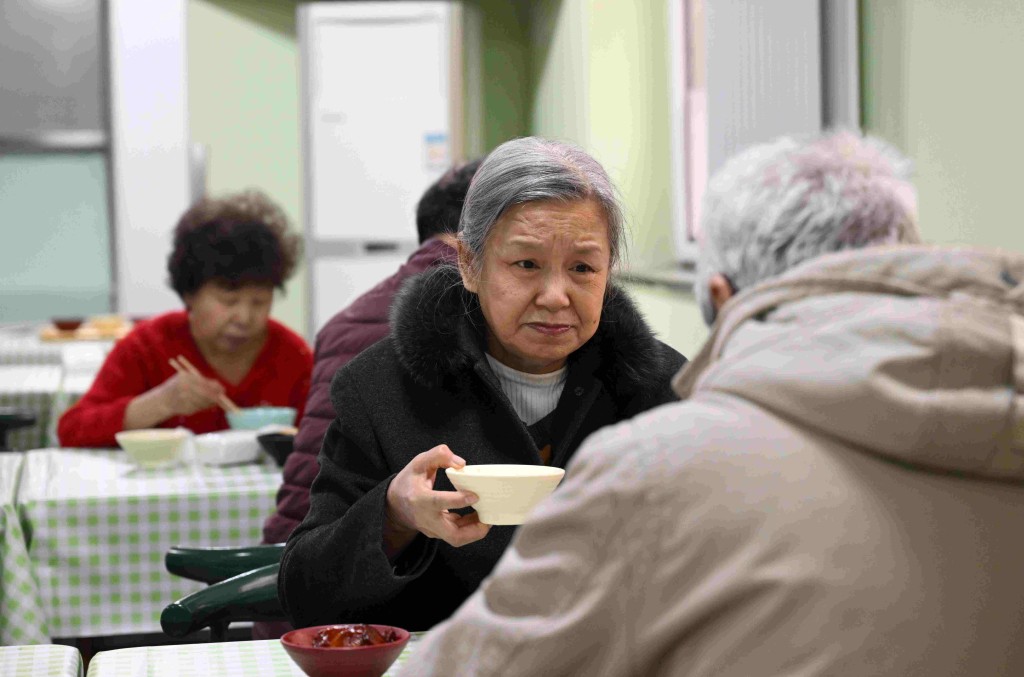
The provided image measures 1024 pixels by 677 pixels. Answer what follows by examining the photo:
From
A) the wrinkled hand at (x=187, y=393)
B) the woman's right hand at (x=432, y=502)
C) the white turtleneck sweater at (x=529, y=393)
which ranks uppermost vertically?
the white turtleneck sweater at (x=529, y=393)

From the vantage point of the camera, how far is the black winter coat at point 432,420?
1504 millimetres

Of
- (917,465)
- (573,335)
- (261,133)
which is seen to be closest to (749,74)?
(573,335)

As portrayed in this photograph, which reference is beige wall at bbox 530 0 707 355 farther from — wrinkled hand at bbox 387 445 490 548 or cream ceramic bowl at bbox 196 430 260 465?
wrinkled hand at bbox 387 445 490 548

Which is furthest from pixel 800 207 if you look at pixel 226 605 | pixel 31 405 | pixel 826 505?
pixel 31 405

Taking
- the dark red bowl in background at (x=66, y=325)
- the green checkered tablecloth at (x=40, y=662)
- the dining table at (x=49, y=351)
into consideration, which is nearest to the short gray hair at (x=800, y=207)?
the green checkered tablecloth at (x=40, y=662)

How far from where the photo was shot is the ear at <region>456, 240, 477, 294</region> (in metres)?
1.55

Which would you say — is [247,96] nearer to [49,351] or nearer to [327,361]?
[49,351]

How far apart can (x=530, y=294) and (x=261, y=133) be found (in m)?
5.05

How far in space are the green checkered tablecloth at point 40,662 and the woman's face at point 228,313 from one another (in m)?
1.47

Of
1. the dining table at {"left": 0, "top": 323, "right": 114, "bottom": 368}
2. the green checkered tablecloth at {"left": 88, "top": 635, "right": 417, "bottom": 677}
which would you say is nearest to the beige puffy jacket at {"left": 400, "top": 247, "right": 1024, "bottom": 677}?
the green checkered tablecloth at {"left": 88, "top": 635, "right": 417, "bottom": 677}

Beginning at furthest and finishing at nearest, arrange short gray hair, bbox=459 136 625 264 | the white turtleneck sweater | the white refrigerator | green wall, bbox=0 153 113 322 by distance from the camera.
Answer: green wall, bbox=0 153 113 322 < the white refrigerator < the white turtleneck sweater < short gray hair, bbox=459 136 625 264

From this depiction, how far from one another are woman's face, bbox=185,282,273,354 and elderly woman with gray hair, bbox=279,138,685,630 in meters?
1.33

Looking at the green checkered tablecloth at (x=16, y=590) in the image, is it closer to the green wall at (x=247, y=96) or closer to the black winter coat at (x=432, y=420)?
the black winter coat at (x=432, y=420)

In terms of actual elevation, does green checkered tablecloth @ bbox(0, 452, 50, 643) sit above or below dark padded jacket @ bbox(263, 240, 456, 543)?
below
